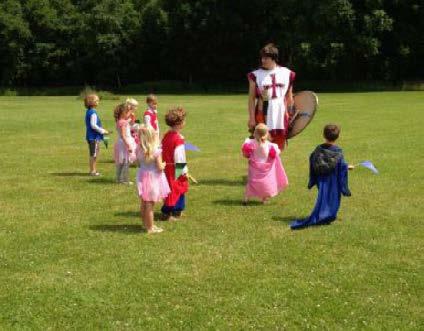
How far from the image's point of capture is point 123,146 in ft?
38.7

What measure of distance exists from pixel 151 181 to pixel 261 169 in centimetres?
216

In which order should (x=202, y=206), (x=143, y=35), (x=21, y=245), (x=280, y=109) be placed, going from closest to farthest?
(x=21, y=245)
(x=202, y=206)
(x=280, y=109)
(x=143, y=35)

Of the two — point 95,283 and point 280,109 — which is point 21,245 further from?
point 280,109

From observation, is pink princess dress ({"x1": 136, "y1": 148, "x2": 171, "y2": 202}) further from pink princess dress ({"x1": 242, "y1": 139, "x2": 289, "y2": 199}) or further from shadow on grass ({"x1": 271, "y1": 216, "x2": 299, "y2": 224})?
pink princess dress ({"x1": 242, "y1": 139, "x2": 289, "y2": 199})

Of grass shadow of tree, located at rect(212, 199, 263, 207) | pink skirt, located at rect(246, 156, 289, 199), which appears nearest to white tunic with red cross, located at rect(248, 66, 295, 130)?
pink skirt, located at rect(246, 156, 289, 199)

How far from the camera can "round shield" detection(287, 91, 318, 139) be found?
11.0m

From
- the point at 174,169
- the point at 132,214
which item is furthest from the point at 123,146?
the point at 174,169

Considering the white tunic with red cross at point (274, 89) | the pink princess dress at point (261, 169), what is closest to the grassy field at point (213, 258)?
the pink princess dress at point (261, 169)

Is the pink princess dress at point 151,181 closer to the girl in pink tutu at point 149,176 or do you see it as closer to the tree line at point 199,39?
the girl in pink tutu at point 149,176

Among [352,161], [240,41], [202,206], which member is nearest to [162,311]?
[202,206]

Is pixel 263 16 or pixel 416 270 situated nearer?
pixel 416 270

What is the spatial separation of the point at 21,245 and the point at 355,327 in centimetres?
423

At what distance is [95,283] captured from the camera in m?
6.12

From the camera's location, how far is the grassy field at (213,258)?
535 cm
